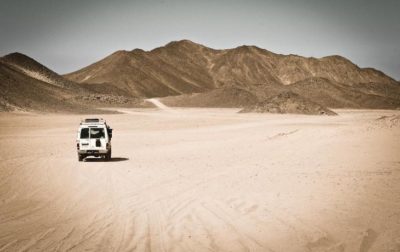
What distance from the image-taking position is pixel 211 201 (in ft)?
38.8

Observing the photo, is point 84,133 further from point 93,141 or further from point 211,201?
point 211,201

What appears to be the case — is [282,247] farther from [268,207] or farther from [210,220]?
[268,207]

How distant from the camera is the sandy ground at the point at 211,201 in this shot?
27.3ft

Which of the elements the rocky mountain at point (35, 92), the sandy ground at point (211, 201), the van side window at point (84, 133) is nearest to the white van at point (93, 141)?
the van side window at point (84, 133)

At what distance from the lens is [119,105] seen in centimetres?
11506

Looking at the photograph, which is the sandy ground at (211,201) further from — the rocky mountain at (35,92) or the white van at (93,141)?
the rocky mountain at (35,92)

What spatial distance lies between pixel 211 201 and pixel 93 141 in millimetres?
10589

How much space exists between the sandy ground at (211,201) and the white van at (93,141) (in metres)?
0.49

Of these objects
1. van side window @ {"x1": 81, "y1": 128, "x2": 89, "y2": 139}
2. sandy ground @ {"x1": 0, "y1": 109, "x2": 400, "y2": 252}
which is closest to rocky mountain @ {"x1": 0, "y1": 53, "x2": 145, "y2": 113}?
van side window @ {"x1": 81, "y1": 128, "x2": 89, "y2": 139}

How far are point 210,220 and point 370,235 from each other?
125 inches

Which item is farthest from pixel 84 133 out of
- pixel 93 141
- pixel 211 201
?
pixel 211 201

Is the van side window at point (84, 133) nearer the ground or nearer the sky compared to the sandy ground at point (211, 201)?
nearer the sky

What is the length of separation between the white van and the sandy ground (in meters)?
0.49

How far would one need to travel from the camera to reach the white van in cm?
2086
